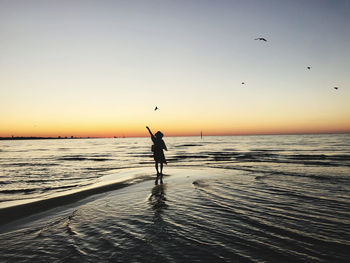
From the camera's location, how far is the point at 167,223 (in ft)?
20.3

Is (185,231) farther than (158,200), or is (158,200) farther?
(158,200)

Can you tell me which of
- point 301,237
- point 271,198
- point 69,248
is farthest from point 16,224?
point 271,198

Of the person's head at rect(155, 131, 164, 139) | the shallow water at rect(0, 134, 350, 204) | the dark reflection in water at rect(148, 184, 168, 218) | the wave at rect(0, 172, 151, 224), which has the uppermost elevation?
the person's head at rect(155, 131, 164, 139)

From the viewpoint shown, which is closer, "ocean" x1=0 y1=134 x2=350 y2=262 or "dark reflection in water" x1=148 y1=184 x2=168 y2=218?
"ocean" x1=0 y1=134 x2=350 y2=262

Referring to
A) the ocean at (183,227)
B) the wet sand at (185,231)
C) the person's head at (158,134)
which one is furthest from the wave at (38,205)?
the person's head at (158,134)

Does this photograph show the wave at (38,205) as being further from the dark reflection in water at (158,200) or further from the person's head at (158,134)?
the person's head at (158,134)

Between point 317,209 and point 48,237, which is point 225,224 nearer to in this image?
point 317,209

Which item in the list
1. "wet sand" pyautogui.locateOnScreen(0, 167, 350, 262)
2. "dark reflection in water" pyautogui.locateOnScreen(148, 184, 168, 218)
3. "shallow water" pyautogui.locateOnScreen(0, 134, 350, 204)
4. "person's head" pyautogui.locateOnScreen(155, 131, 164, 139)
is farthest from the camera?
"person's head" pyautogui.locateOnScreen(155, 131, 164, 139)

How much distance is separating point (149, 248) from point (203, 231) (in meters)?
1.54

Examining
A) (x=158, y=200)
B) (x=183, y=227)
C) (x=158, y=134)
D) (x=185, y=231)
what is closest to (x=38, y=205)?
(x=158, y=200)

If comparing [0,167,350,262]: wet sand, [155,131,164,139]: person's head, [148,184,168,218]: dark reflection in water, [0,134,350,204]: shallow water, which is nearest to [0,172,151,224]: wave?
[0,167,350,262]: wet sand

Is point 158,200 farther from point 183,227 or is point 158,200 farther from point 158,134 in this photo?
point 158,134

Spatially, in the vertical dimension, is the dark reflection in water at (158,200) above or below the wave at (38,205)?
above

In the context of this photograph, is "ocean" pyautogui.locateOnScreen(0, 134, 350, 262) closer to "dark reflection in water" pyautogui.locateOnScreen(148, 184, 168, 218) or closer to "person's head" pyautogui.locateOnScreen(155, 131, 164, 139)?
"dark reflection in water" pyautogui.locateOnScreen(148, 184, 168, 218)
